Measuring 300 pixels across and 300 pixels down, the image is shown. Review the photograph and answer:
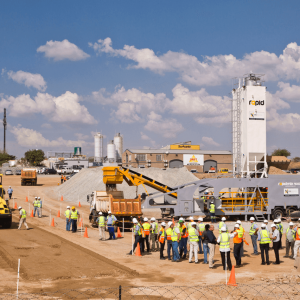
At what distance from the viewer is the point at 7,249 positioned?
57.3 feet

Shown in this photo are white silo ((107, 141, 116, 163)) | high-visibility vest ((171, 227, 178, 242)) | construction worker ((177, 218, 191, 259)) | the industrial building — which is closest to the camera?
high-visibility vest ((171, 227, 178, 242))

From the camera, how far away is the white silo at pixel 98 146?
344ft

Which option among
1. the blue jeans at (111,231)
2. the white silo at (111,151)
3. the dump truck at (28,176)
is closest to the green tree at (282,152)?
the white silo at (111,151)

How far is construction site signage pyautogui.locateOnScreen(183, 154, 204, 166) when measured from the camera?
8712 centimetres

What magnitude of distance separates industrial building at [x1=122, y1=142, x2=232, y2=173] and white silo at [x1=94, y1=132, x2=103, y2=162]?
17820 mm

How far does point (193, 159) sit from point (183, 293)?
7645 cm

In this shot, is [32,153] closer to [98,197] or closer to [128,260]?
[98,197]

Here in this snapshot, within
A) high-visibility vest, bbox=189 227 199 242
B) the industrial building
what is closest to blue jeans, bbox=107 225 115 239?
high-visibility vest, bbox=189 227 199 242

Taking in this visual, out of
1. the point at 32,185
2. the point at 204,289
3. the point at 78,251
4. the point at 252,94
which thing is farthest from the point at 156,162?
the point at 204,289

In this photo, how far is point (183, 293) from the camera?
11461 millimetres

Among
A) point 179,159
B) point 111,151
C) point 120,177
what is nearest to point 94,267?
point 120,177

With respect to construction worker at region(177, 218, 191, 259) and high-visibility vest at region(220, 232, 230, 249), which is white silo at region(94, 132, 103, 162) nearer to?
construction worker at region(177, 218, 191, 259)

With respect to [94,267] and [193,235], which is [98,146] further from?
[94,267]

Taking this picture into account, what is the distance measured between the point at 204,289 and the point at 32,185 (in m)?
51.2
